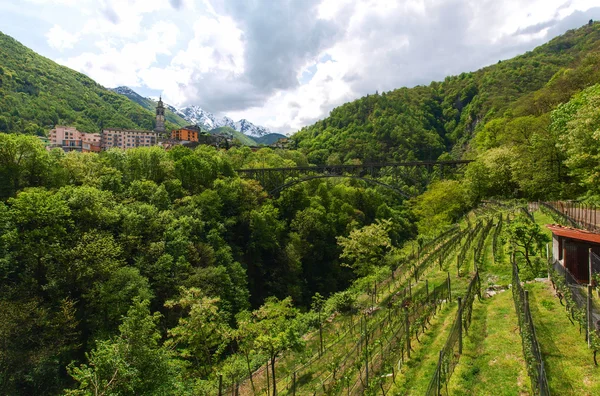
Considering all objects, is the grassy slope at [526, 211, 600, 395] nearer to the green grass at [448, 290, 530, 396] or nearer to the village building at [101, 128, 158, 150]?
the green grass at [448, 290, 530, 396]

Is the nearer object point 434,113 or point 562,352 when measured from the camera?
point 562,352

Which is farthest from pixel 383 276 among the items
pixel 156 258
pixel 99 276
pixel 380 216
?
Answer: pixel 380 216

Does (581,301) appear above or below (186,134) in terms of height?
below

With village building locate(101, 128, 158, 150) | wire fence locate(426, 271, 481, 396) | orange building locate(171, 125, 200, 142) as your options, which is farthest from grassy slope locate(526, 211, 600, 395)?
village building locate(101, 128, 158, 150)

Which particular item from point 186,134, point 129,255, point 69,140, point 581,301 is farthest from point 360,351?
point 186,134

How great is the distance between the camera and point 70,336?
17672 millimetres

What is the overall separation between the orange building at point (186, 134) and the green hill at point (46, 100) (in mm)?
34552

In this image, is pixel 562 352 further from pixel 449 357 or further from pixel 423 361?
pixel 423 361

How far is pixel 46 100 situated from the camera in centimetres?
11056

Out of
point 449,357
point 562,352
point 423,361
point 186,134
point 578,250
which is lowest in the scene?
point 423,361

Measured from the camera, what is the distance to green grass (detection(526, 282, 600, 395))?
19.2ft

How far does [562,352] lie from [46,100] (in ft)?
476

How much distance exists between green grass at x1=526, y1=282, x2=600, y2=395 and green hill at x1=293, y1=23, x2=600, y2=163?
238ft

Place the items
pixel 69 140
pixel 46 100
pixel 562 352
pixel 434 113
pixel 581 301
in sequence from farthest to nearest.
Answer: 1. pixel 46 100
2. pixel 434 113
3. pixel 69 140
4. pixel 581 301
5. pixel 562 352
